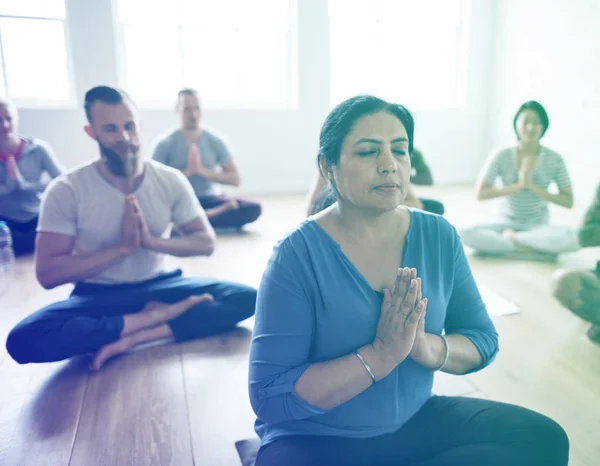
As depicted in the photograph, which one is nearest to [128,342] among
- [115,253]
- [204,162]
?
[115,253]

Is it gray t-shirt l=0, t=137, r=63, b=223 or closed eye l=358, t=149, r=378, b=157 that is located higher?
closed eye l=358, t=149, r=378, b=157

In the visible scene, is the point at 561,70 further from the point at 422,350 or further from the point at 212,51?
the point at 422,350

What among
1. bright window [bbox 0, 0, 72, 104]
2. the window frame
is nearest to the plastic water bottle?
the window frame

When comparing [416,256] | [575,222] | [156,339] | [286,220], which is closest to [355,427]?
[416,256]

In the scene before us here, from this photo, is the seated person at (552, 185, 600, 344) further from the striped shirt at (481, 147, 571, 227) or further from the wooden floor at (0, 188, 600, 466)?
the striped shirt at (481, 147, 571, 227)

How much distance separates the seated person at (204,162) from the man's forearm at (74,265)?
2.04 metres

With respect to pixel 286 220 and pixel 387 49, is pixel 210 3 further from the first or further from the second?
pixel 286 220

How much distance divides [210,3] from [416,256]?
5278 millimetres

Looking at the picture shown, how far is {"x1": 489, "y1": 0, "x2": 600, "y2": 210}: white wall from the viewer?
4.93m

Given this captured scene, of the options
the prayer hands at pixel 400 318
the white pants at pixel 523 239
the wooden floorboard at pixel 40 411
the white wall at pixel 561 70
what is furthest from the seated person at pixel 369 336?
the white wall at pixel 561 70

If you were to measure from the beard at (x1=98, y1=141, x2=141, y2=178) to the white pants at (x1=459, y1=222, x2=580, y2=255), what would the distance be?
2.18 meters

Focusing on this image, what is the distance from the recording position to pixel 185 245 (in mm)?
2209

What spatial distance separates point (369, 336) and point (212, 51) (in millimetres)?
5296

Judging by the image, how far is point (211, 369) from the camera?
2035mm
